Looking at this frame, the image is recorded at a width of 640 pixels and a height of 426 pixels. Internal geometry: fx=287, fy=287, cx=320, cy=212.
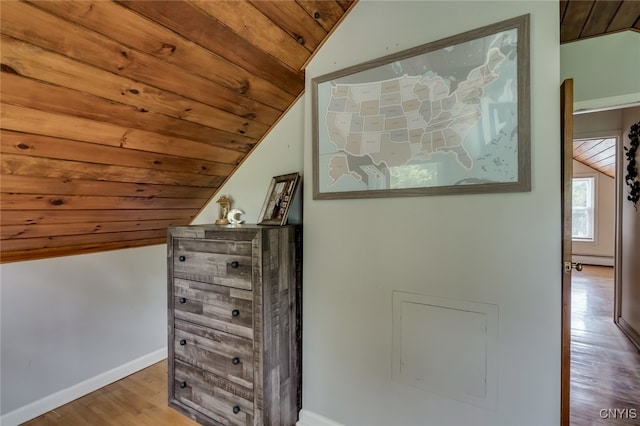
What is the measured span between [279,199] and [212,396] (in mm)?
1228

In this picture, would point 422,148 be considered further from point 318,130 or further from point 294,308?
point 294,308

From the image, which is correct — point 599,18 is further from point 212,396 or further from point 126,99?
point 212,396

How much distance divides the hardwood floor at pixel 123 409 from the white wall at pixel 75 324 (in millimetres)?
90

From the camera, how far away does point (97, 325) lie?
2172 mm

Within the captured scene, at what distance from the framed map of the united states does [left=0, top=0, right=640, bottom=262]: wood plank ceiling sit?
387 mm

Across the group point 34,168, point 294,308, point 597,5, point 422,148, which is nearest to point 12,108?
point 34,168

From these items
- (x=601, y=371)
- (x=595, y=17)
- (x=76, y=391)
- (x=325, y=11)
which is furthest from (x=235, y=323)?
(x=601, y=371)

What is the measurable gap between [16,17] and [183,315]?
1.55 meters

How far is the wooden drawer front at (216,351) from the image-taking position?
1539 mm

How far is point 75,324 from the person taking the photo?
2.06 meters

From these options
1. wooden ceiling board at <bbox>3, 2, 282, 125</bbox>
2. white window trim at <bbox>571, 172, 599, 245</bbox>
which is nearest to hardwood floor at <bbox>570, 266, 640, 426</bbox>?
wooden ceiling board at <bbox>3, 2, 282, 125</bbox>

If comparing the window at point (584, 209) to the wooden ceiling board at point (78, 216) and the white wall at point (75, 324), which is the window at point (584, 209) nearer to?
the wooden ceiling board at point (78, 216)

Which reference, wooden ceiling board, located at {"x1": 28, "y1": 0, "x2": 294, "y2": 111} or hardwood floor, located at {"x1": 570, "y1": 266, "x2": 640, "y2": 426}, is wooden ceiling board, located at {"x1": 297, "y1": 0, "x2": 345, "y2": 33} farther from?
hardwood floor, located at {"x1": 570, "y1": 266, "x2": 640, "y2": 426}

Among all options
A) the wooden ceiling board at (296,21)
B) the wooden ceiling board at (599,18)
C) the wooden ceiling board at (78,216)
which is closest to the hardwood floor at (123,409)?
the wooden ceiling board at (78,216)
